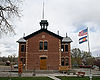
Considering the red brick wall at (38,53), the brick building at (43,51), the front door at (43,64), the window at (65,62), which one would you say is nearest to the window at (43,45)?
the brick building at (43,51)

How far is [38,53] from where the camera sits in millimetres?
28312

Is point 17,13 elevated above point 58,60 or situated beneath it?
elevated above

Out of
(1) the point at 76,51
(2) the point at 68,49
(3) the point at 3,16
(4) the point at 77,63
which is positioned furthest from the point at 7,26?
(1) the point at 76,51

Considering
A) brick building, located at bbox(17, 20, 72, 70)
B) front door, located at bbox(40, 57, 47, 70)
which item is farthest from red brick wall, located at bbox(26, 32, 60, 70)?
front door, located at bbox(40, 57, 47, 70)

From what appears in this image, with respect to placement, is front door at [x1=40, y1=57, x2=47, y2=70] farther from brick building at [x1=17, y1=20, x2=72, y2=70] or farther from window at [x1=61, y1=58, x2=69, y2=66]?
window at [x1=61, y1=58, x2=69, y2=66]

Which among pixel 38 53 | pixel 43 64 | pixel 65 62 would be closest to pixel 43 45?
pixel 38 53

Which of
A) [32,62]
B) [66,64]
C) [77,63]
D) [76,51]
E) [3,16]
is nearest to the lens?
[3,16]

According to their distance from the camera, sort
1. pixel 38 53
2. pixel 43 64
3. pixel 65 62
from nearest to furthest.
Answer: pixel 43 64 → pixel 38 53 → pixel 65 62

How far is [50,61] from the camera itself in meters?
28.1

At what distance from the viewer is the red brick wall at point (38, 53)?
2809 cm

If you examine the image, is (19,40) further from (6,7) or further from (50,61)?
(6,7)

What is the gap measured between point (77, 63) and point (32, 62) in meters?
33.0

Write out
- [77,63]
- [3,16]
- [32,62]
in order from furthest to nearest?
[77,63] < [32,62] < [3,16]

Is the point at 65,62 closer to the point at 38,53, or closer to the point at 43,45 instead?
the point at 43,45
